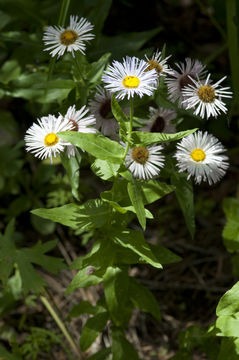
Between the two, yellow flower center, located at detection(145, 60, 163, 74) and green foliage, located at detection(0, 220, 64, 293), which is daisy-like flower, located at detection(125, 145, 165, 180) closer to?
yellow flower center, located at detection(145, 60, 163, 74)

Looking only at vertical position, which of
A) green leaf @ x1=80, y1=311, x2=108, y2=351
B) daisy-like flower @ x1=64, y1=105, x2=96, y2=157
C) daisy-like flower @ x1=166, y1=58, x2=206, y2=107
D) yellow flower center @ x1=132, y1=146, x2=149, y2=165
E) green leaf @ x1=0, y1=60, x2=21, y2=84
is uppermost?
green leaf @ x1=0, y1=60, x2=21, y2=84

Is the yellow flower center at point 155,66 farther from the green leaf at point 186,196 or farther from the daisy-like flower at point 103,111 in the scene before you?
A: the green leaf at point 186,196

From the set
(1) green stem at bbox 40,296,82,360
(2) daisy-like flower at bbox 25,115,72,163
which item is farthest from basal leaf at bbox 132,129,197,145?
(1) green stem at bbox 40,296,82,360

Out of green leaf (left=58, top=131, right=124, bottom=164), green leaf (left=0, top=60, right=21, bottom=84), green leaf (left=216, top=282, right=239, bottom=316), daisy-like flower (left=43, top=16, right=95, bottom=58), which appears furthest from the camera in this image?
green leaf (left=0, top=60, right=21, bottom=84)

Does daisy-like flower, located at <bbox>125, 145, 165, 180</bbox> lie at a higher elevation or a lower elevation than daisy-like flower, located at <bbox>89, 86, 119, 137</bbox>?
lower

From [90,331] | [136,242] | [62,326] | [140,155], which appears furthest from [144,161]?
[62,326]

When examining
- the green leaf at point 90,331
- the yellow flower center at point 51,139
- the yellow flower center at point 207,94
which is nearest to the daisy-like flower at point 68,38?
the yellow flower center at point 51,139
